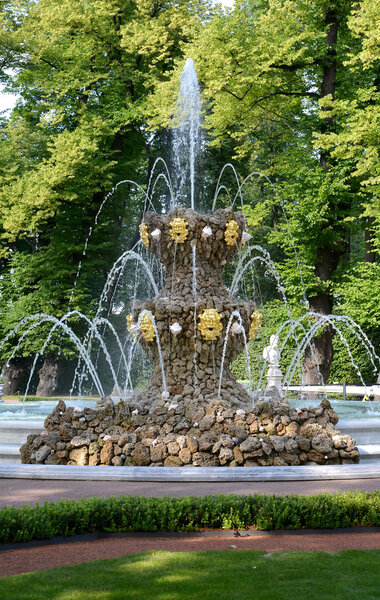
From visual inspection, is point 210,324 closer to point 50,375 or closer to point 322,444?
point 322,444

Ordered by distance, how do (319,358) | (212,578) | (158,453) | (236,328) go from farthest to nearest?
(319,358) < (236,328) < (158,453) < (212,578)

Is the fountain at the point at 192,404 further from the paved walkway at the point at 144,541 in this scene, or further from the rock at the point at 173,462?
the paved walkway at the point at 144,541

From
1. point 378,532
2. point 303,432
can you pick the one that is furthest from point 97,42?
point 378,532

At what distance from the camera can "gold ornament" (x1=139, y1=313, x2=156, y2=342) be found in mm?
11305

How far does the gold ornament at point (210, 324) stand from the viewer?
36.4 ft

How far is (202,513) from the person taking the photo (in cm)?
639

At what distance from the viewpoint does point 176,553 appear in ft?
17.7

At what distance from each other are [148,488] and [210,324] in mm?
3805

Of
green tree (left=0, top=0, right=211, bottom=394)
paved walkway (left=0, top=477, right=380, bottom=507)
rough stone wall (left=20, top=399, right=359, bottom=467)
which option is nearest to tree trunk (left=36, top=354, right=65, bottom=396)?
green tree (left=0, top=0, right=211, bottom=394)

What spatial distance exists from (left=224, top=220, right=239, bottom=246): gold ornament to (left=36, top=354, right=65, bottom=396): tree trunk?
14.4 m

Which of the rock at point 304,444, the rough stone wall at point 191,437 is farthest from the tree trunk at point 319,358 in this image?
the rock at point 304,444

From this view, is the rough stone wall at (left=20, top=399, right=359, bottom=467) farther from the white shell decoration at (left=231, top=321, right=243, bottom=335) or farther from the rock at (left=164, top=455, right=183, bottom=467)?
the white shell decoration at (left=231, top=321, right=243, bottom=335)

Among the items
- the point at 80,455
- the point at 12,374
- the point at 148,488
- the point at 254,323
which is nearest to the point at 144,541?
the point at 148,488

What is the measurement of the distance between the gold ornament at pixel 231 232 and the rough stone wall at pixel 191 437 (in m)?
3.14
